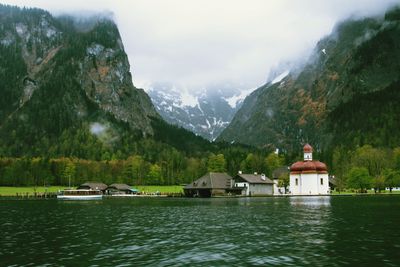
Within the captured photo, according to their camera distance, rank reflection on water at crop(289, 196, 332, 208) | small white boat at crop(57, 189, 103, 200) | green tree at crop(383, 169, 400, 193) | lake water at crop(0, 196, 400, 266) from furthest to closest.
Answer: green tree at crop(383, 169, 400, 193), small white boat at crop(57, 189, 103, 200), reflection on water at crop(289, 196, 332, 208), lake water at crop(0, 196, 400, 266)

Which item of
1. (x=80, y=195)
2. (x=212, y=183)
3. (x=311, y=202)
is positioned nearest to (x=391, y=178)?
(x=212, y=183)

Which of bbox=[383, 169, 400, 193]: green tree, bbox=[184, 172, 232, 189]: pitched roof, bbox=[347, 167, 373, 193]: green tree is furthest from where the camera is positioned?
bbox=[184, 172, 232, 189]: pitched roof

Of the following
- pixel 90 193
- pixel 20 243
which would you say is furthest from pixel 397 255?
pixel 90 193

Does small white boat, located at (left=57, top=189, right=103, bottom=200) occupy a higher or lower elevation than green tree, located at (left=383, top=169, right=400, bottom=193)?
lower

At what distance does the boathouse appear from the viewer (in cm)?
19225

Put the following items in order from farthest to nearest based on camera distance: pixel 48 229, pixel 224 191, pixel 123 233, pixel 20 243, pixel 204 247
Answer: pixel 224 191
pixel 48 229
pixel 123 233
pixel 20 243
pixel 204 247

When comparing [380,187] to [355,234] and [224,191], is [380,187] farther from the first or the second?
[355,234]

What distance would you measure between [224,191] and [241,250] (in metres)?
159

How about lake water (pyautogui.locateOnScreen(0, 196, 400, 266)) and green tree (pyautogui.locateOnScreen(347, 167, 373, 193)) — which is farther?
green tree (pyautogui.locateOnScreen(347, 167, 373, 193))

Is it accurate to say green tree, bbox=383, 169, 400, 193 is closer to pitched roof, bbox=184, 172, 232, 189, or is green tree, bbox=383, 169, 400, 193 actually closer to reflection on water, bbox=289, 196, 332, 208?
reflection on water, bbox=289, 196, 332, 208

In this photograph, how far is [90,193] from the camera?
184m

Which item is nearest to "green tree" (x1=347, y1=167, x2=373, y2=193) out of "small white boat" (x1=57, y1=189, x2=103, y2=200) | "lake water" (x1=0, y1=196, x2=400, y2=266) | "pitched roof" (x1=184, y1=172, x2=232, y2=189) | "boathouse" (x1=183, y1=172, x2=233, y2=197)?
"boathouse" (x1=183, y1=172, x2=233, y2=197)

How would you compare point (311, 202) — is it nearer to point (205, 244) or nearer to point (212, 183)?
point (212, 183)

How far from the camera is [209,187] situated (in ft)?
626
